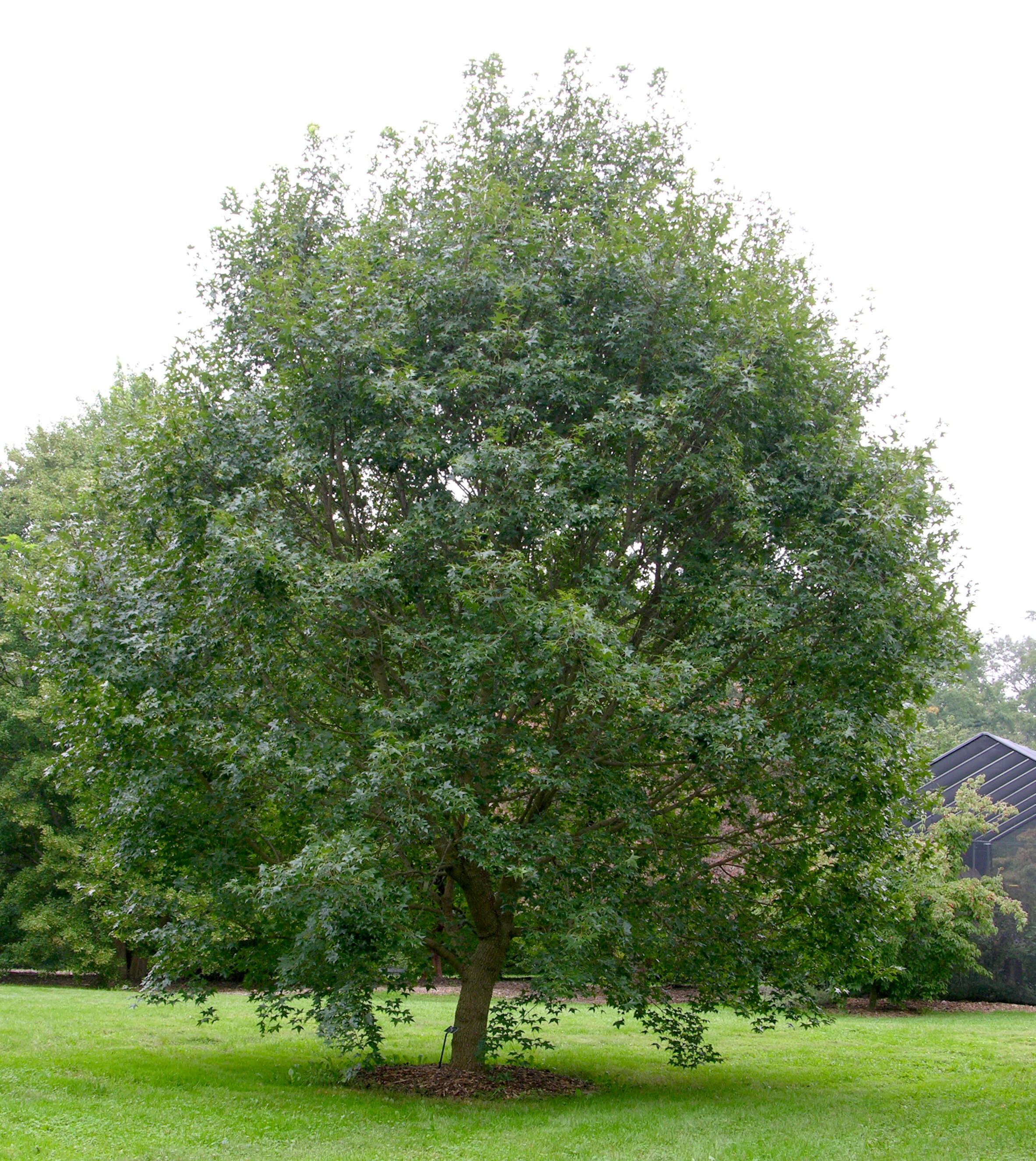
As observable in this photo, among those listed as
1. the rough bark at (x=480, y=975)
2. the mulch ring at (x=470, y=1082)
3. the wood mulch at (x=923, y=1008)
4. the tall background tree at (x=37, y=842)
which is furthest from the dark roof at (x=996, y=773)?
the tall background tree at (x=37, y=842)

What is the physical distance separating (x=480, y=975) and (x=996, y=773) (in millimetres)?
19781

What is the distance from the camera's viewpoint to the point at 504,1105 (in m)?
10.0

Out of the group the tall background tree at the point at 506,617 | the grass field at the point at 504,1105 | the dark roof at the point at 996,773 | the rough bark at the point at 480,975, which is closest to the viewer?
the grass field at the point at 504,1105

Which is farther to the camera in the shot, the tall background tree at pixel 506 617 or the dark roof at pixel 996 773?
the dark roof at pixel 996 773

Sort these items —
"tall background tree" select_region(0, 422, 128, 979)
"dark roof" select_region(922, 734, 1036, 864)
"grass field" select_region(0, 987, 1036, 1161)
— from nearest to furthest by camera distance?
"grass field" select_region(0, 987, 1036, 1161) < "tall background tree" select_region(0, 422, 128, 979) < "dark roof" select_region(922, 734, 1036, 864)

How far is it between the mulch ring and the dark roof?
16.0m

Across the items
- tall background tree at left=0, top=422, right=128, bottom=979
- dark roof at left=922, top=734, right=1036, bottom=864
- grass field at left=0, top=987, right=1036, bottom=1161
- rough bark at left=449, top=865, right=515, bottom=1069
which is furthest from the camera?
dark roof at left=922, top=734, right=1036, bottom=864

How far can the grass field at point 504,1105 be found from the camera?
780cm

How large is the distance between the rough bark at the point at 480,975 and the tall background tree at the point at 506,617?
0.21ft

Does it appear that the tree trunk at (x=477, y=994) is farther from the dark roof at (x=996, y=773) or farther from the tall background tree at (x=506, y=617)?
the dark roof at (x=996, y=773)

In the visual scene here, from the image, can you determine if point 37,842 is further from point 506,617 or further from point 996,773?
point 996,773

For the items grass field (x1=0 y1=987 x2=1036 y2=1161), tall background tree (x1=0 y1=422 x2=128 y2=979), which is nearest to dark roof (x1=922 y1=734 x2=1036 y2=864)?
grass field (x1=0 y1=987 x2=1036 y2=1161)

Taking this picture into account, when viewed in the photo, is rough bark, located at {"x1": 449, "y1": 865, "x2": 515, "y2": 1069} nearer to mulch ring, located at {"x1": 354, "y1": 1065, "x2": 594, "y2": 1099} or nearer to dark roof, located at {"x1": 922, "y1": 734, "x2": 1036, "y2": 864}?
mulch ring, located at {"x1": 354, "y1": 1065, "x2": 594, "y2": 1099}

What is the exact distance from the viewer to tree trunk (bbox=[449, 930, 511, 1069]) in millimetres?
11094
